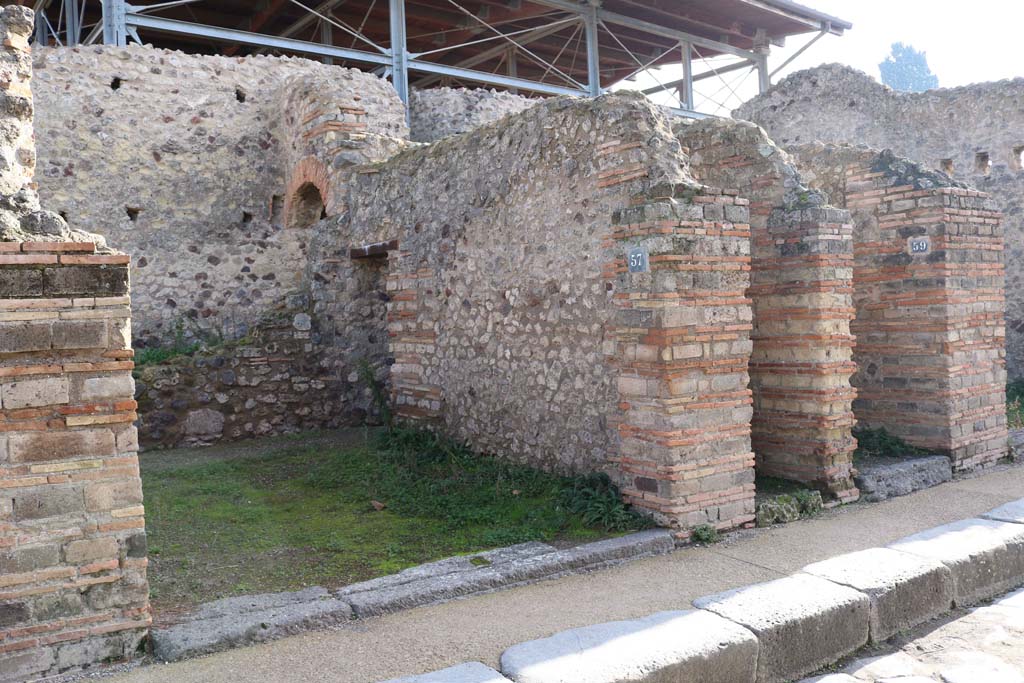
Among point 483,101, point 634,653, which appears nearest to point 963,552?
point 634,653

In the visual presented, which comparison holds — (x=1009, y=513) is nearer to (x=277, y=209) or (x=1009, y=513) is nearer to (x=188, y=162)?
(x=277, y=209)

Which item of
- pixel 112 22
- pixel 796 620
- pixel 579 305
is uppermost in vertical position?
pixel 112 22

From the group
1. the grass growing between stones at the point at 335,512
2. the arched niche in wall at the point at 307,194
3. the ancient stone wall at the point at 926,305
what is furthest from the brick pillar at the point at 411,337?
the ancient stone wall at the point at 926,305

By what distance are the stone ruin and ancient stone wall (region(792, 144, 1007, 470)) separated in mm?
25

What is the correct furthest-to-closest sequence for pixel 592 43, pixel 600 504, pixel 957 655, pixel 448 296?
1. pixel 592 43
2. pixel 448 296
3. pixel 600 504
4. pixel 957 655

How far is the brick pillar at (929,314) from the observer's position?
678 centimetres

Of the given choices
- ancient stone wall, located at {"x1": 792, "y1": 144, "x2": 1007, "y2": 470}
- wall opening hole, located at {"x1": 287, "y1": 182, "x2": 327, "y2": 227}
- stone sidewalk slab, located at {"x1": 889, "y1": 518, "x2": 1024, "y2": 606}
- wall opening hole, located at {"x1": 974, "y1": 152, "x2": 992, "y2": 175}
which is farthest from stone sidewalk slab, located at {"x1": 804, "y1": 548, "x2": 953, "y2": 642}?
wall opening hole, located at {"x1": 974, "y1": 152, "x2": 992, "y2": 175}

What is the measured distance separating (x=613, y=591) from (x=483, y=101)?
1001 cm

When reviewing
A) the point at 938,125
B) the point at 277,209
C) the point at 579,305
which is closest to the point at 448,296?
the point at 579,305

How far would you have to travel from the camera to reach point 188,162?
9.74 metres

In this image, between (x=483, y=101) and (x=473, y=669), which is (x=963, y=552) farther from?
(x=483, y=101)

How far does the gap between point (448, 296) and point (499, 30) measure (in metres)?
11.2

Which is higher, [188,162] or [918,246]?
[188,162]

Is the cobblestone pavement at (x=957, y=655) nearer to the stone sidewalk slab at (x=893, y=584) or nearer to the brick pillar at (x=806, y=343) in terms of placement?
the stone sidewalk slab at (x=893, y=584)
